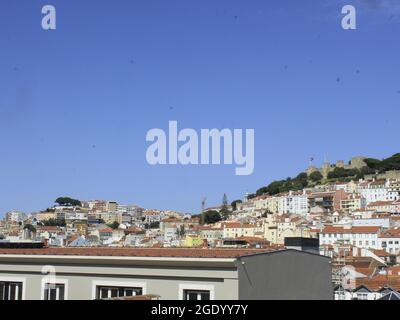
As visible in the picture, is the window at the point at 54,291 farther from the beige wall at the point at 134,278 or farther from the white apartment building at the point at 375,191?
the white apartment building at the point at 375,191

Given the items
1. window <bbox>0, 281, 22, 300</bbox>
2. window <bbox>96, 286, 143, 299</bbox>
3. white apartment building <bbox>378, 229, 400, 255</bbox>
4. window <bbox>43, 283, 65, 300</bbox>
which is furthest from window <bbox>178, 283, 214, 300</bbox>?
white apartment building <bbox>378, 229, 400, 255</bbox>

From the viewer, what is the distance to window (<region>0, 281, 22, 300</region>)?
8755 millimetres

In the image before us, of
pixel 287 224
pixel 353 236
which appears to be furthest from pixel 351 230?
pixel 287 224

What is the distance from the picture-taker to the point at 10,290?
884cm

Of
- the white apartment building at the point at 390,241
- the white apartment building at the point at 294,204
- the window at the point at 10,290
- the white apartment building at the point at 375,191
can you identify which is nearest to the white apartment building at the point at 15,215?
the white apartment building at the point at 294,204

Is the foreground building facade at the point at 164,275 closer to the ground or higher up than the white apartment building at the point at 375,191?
closer to the ground

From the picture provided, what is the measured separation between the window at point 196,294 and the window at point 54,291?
2.02m

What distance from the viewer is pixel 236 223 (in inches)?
3792

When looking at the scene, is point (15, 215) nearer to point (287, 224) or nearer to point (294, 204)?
point (294, 204)

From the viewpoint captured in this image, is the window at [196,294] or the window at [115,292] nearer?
the window at [196,294]

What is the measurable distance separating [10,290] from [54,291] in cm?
79

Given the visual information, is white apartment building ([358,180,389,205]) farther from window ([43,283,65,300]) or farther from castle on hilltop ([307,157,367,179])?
window ([43,283,65,300])

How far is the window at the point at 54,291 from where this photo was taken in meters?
8.44
